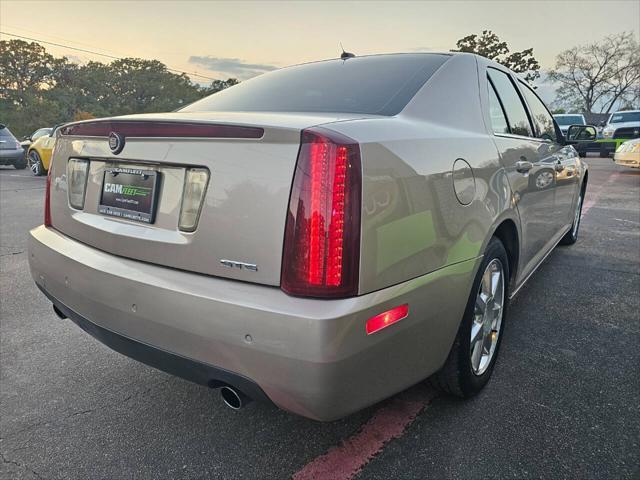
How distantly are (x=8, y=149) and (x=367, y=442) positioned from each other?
1637 centimetres

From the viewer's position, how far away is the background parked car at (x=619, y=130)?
17.8 metres

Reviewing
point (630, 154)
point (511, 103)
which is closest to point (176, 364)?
point (511, 103)

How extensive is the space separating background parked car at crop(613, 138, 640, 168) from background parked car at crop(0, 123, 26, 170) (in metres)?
17.5

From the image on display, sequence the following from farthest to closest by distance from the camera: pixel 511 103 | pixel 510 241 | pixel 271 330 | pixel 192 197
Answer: pixel 511 103 < pixel 510 241 < pixel 192 197 < pixel 271 330

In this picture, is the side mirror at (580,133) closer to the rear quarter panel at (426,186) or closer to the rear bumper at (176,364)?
the rear quarter panel at (426,186)

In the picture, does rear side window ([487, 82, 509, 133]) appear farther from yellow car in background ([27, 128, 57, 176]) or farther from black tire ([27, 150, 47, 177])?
black tire ([27, 150, 47, 177])

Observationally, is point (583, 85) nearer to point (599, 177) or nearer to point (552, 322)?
point (599, 177)

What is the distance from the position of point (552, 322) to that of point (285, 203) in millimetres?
2452

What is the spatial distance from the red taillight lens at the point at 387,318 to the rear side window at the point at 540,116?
7.60ft

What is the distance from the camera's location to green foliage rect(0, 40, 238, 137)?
5056 cm

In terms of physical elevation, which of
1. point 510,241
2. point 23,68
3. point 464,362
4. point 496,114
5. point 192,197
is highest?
point 23,68

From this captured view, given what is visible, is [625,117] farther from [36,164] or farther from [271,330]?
[271,330]

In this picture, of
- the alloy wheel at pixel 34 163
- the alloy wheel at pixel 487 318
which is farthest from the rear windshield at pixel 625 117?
the alloy wheel at pixel 34 163

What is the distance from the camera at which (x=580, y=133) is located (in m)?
4.25
